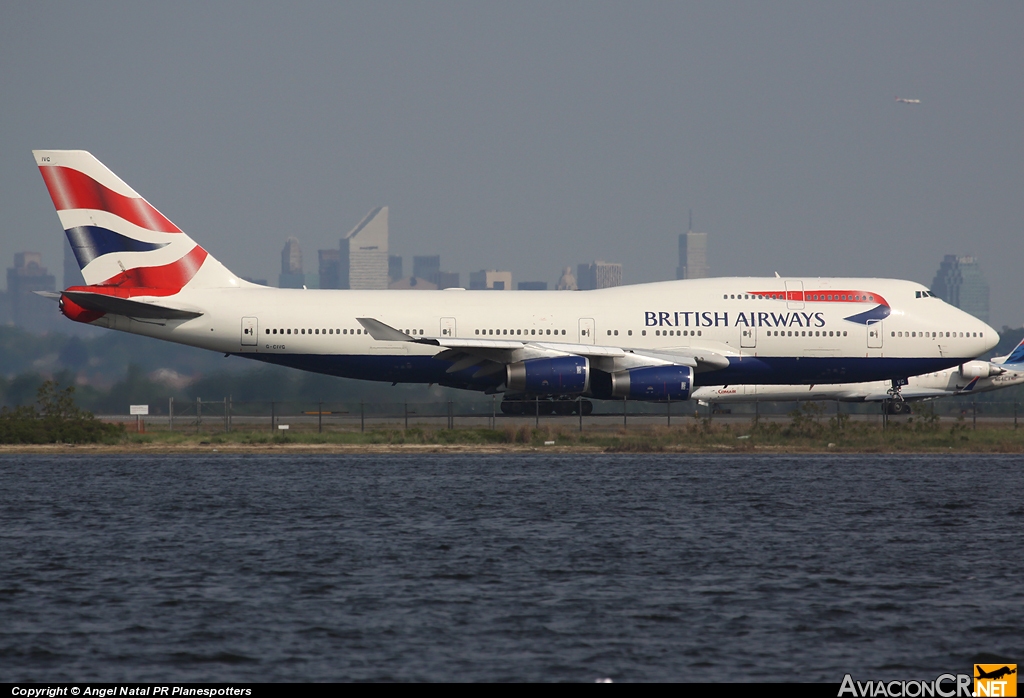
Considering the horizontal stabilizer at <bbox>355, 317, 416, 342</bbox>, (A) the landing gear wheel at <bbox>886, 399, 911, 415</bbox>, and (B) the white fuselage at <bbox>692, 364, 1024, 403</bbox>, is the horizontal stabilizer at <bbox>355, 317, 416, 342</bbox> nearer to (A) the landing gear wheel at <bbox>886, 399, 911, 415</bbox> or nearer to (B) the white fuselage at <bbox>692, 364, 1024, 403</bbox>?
(B) the white fuselage at <bbox>692, 364, 1024, 403</bbox>

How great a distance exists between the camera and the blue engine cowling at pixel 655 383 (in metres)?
43.5

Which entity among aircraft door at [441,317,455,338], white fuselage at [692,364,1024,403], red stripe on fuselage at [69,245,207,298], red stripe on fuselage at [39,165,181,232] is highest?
red stripe on fuselage at [39,165,181,232]

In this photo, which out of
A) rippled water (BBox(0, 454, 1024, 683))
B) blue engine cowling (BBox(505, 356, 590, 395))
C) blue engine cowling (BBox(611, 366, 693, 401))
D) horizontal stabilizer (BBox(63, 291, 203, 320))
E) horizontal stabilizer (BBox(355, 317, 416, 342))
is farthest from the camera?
horizontal stabilizer (BBox(63, 291, 203, 320))

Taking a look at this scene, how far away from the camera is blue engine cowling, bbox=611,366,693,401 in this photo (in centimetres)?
4347

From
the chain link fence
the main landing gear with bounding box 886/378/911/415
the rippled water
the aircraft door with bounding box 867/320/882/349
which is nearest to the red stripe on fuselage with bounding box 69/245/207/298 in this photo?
the chain link fence

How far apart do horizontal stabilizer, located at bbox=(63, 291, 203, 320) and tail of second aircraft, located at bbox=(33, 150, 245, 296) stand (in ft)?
4.51

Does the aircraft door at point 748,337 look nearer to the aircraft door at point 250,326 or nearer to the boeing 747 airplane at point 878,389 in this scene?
the boeing 747 airplane at point 878,389

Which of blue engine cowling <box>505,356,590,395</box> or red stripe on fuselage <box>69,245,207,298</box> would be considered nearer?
blue engine cowling <box>505,356,590,395</box>

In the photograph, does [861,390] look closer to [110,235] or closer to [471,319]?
[471,319]

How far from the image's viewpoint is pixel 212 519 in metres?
26.5

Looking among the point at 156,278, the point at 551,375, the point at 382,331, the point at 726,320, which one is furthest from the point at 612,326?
the point at 156,278

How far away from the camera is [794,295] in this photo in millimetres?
47375

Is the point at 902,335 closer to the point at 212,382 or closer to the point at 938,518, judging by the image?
the point at 938,518

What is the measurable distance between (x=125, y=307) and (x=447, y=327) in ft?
40.2
